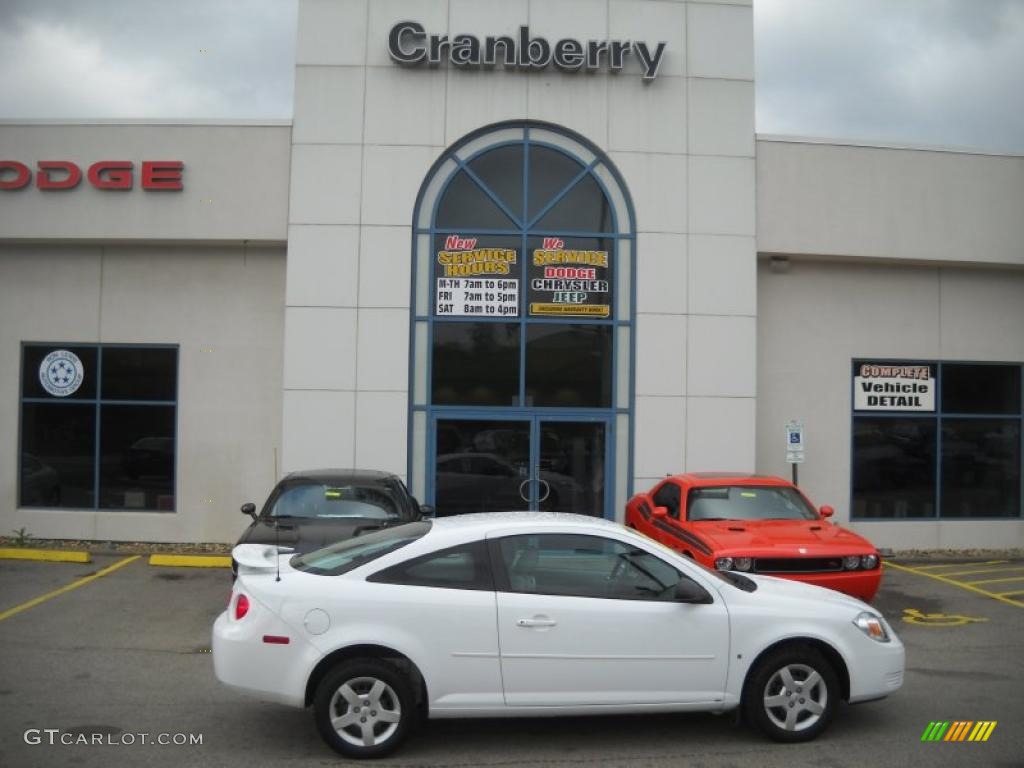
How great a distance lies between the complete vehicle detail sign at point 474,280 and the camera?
14461mm

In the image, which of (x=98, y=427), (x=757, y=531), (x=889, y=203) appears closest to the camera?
(x=757, y=531)

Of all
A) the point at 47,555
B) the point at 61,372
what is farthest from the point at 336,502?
the point at 61,372

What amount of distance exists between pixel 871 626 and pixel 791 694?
711 millimetres

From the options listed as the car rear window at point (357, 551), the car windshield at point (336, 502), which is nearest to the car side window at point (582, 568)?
the car rear window at point (357, 551)

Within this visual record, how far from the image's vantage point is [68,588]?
11.5 meters

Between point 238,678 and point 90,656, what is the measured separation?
11.1 ft

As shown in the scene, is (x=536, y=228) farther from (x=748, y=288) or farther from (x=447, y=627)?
(x=447, y=627)

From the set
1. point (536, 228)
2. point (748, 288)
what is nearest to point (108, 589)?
point (536, 228)

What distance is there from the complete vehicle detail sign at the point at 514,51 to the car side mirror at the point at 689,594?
10.7m

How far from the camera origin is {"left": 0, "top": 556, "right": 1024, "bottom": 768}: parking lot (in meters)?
5.80

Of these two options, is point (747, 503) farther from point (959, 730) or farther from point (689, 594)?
point (689, 594)

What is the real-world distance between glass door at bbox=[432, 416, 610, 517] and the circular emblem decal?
603 cm

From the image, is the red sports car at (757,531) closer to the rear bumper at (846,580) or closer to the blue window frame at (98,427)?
the rear bumper at (846,580)

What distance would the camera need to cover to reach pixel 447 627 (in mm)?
5695
